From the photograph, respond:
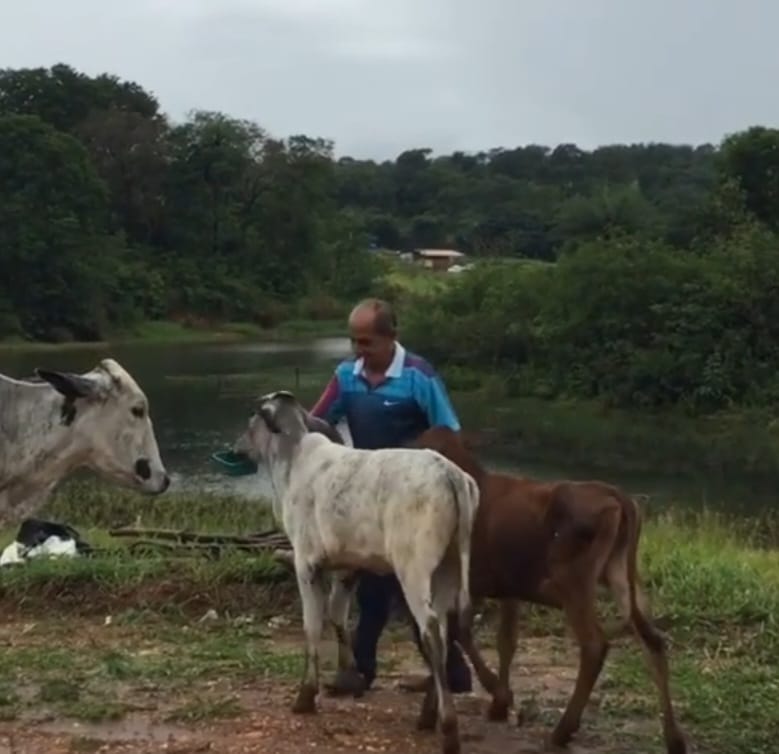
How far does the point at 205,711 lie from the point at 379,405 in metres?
1.48

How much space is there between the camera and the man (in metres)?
6.61

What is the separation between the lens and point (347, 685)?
21.9ft

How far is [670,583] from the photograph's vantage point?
862 cm

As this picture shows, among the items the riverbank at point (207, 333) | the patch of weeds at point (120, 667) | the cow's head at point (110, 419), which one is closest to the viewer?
the patch of weeds at point (120, 667)

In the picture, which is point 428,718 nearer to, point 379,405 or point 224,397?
point 379,405

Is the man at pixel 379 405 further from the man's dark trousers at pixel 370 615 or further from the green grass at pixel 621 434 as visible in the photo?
the green grass at pixel 621 434

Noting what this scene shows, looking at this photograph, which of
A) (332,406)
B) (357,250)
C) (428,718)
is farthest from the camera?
(357,250)

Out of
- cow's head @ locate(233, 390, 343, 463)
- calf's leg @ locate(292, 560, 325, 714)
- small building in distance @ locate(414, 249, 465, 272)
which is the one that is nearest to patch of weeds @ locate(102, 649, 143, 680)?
calf's leg @ locate(292, 560, 325, 714)

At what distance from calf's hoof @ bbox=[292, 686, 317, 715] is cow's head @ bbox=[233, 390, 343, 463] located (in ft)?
3.27

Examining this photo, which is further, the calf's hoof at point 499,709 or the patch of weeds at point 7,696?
the patch of weeds at point 7,696

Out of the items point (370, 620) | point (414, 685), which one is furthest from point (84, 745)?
point (414, 685)

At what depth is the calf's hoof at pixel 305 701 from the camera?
6.32 meters

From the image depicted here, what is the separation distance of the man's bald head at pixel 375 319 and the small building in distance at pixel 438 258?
2970 inches

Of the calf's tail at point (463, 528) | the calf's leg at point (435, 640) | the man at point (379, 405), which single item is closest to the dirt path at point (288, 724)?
the man at point (379, 405)
